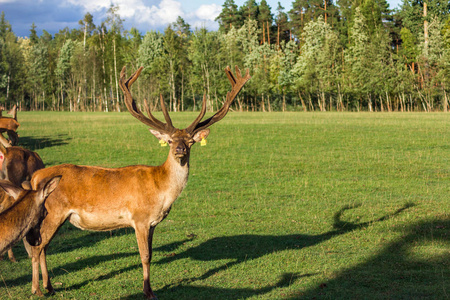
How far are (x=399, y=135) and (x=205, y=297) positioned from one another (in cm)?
2494

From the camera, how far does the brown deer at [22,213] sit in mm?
4695

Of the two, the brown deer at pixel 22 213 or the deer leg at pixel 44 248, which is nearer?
the brown deer at pixel 22 213

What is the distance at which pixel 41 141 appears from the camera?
98.9 ft

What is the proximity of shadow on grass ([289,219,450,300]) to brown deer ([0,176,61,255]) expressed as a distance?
4.01 metres

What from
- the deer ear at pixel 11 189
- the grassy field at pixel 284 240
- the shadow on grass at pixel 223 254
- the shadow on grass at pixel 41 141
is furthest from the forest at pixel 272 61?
the deer ear at pixel 11 189

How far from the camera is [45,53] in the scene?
328 feet

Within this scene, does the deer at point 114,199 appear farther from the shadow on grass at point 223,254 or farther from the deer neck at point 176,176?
the shadow on grass at point 223,254

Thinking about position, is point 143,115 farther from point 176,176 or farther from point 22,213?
point 22,213

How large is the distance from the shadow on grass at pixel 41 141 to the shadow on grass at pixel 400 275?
22.5 meters

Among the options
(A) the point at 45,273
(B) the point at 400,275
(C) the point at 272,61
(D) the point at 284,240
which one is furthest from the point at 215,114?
(C) the point at 272,61

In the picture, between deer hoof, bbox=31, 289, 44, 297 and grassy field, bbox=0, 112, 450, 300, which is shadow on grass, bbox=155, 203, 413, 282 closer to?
grassy field, bbox=0, 112, 450, 300

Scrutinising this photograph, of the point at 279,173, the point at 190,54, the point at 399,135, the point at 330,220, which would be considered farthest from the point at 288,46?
the point at 330,220

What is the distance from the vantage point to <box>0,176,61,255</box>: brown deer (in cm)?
470

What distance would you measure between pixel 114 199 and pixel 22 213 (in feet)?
7.44
